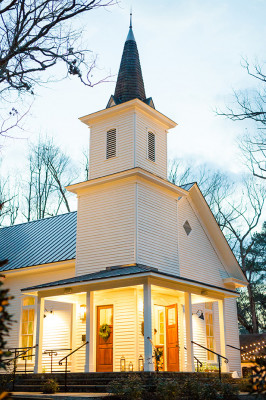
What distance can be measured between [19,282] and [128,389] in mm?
11298

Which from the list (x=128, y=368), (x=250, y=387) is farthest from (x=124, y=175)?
(x=250, y=387)

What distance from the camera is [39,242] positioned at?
2198cm

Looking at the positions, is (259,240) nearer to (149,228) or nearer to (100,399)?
(149,228)

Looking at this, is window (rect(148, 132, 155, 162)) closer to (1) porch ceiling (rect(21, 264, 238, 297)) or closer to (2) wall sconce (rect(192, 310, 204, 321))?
(1) porch ceiling (rect(21, 264, 238, 297))

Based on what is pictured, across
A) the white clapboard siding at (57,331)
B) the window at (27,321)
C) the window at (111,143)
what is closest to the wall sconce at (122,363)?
the white clapboard siding at (57,331)

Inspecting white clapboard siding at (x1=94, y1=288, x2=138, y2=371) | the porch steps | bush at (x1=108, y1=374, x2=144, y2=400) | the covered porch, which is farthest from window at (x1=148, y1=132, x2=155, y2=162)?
bush at (x1=108, y1=374, x2=144, y2=400)

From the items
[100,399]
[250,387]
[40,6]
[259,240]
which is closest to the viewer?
[250,387]

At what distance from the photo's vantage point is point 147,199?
17484 mm

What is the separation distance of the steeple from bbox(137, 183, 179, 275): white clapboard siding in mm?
3934

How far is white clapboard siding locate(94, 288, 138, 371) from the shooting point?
15477 millimetres

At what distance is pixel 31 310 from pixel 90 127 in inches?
310

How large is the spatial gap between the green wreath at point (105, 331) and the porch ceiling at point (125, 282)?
1.85 meters

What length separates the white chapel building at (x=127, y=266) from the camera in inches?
602

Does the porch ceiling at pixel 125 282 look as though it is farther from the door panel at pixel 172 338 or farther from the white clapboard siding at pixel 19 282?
the white clapboard siding at pixel 19 282
